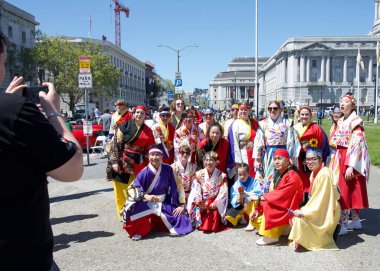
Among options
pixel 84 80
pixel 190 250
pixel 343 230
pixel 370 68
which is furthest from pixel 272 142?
pixel 370 68

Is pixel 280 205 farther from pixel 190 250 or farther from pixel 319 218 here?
pixel 190 250

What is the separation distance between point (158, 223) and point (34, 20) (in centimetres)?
5039

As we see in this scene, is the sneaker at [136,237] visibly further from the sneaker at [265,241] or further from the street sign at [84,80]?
the street sign at [84,80]

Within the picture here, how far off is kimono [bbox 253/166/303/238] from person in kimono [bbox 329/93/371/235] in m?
0.98

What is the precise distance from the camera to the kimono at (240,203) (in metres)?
5.93

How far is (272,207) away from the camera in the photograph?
5172mm

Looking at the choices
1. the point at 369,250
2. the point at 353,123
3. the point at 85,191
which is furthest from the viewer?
the point at 85,191

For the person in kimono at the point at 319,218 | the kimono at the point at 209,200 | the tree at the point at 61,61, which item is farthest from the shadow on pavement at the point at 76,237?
the tree at the point at 61,61

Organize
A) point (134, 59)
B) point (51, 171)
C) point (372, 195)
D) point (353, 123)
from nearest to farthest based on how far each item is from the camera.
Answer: point (51, 171) → point (353, 123) → point (372, 195) → point (134, 59)

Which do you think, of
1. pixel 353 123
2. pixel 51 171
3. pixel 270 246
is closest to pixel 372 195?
pixel 353 123

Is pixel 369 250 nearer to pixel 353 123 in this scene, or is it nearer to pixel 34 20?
pixel 353 123

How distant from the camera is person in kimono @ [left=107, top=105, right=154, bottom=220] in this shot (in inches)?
257

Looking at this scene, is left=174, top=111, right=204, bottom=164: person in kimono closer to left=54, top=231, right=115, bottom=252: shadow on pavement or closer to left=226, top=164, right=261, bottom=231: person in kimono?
left=226, top=164, right=261, bottom=231: person in kimono

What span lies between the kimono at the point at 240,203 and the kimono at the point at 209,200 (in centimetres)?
15
